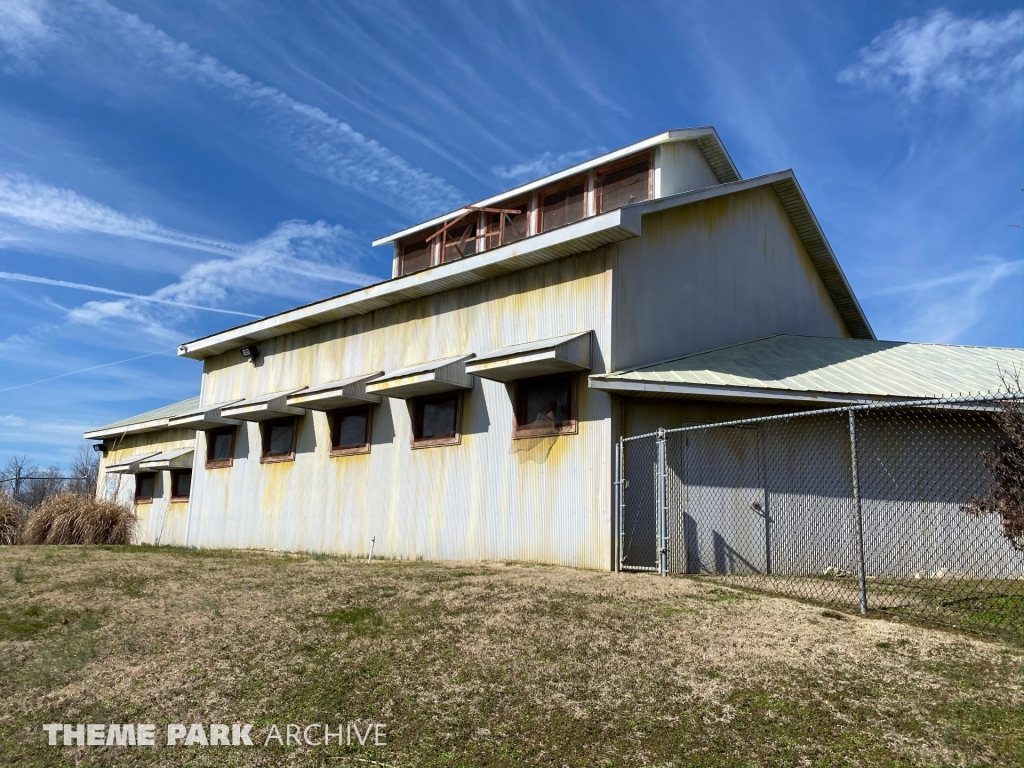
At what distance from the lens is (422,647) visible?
594 cm

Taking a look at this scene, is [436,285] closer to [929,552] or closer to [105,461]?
[929,552]

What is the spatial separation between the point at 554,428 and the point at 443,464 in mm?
2342

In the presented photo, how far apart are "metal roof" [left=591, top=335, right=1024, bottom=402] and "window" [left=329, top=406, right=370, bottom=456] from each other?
18.0 ft

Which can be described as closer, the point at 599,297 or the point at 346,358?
the point at 599,297

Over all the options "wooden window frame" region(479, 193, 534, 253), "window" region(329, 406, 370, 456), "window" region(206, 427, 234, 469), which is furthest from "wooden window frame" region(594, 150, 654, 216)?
"window" region(206, 427, 234, 469)

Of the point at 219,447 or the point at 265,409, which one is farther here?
the point at 219,447

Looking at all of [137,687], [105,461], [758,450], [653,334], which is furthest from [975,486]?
[105,461]

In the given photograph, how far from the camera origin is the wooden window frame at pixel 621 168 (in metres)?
15.8

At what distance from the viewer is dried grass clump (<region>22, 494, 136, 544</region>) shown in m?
16.7

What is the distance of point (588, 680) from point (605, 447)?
5697 mm

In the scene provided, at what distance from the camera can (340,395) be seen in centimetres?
1389

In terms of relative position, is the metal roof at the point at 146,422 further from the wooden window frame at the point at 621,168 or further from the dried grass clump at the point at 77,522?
the wooden window frame at the point at 621,168

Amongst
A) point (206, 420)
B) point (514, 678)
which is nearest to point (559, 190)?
point (206, 420)

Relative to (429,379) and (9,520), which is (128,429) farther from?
(429,379)
